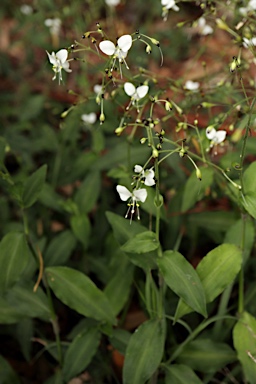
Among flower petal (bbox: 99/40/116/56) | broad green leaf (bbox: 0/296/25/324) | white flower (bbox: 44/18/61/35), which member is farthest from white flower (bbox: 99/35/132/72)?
white flower (bbox: 44/18/61/35)

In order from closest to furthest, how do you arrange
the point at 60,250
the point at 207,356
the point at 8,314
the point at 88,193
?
the point at 207,356, the point at 8,314, the point at 60,250, the point at 88,193

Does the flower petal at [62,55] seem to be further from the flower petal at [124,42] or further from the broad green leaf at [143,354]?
the broad green leaf at [143,354]

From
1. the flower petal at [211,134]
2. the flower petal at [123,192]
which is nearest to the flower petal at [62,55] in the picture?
the flower petal at [123,192]

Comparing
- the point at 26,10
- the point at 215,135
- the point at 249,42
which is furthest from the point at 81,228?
the point at 26,10

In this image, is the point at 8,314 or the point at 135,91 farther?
the point at 8,314

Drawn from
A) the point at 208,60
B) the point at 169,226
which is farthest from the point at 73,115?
the point at 208,60

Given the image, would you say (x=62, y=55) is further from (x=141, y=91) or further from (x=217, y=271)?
(x=217, y=271)
